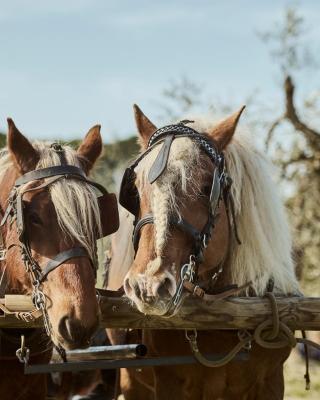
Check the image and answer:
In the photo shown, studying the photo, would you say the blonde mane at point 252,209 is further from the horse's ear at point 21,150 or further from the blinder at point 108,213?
the horse's ear at point 21,150

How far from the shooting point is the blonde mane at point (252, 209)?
147 inches

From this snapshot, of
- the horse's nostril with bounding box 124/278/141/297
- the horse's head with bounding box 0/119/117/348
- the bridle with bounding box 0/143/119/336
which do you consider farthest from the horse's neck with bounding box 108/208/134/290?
the horse's nostril with bounding box 124/278/141/297

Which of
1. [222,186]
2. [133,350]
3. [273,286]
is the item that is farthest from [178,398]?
[222,186]

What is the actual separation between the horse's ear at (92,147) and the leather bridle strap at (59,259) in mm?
696

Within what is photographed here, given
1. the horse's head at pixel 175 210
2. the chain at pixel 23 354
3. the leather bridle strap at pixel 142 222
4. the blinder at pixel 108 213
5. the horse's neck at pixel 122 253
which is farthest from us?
the horse's neck at pixel 122 253

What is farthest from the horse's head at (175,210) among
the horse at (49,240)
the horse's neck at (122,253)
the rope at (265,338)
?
the horse's neck at (122,253)

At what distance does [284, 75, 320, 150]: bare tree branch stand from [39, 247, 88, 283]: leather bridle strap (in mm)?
8283

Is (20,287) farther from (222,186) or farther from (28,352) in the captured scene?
(222,186)

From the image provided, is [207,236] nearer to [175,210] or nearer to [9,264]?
[175,210]

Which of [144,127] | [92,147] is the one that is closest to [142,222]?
[92,147]

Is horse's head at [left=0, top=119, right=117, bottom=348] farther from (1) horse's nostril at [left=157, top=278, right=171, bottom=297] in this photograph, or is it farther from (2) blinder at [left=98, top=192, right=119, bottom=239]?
(1) horse's nostril at [left=157, top=278, right=171, bottom=297]

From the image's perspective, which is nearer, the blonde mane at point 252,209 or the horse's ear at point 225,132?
the blonde mane at point 252,209

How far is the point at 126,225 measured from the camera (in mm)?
5051

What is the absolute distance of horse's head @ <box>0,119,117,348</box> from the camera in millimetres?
3248
